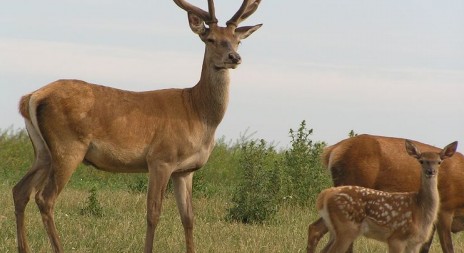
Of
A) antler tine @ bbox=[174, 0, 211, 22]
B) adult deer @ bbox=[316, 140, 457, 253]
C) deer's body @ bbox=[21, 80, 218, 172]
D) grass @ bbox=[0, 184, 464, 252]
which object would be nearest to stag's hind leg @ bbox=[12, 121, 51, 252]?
deer's body @ bbox=[21, 80, 218, 172]

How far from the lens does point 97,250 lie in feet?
33.2

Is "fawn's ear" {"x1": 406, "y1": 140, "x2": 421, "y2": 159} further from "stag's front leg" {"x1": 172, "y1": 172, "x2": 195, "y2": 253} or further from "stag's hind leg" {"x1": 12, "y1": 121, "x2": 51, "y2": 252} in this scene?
"stag's hind leg" {"x1": 12, "y1": 121, "x2": 51, "y2": 252}

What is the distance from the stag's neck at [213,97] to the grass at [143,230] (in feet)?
4.74

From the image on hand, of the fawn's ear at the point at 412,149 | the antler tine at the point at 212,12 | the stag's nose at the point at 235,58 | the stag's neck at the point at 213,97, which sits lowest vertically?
the fawn's ear at the point at 412,149

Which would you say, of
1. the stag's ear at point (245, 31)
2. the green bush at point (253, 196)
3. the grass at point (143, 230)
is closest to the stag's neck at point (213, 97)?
the stag's ear at point (245, 31)

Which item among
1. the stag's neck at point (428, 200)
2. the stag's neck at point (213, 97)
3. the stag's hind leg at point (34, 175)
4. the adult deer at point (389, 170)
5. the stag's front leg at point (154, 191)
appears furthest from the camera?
the adult deer at point (389, 170)

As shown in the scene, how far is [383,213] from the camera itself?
9.51 meters

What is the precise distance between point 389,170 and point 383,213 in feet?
6.08

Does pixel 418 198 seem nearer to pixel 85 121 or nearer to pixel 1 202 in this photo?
pixel 85 121

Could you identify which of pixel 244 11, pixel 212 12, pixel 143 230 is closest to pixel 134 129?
pixel 212 12

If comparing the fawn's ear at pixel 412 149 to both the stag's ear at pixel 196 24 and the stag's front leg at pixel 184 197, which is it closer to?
the stag's front leg at pixel 184 197

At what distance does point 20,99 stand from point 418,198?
4.29m

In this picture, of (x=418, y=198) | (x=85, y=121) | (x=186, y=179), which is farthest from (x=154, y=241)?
(x=418, y=198)

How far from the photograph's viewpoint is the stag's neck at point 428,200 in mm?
9789
